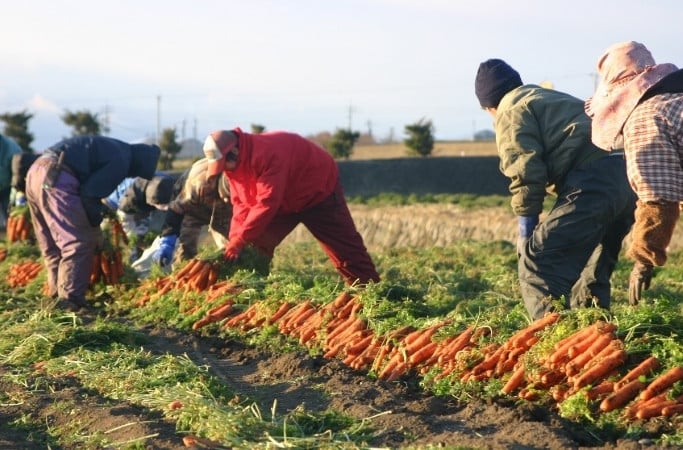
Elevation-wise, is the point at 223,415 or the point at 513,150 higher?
the point at 513,150

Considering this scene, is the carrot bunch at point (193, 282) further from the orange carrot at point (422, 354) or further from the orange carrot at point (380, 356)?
the orange carrot at point (422, 354)

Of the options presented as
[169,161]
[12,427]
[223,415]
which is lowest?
[169,161]

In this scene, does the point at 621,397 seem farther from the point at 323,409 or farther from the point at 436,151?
the point at 436,151

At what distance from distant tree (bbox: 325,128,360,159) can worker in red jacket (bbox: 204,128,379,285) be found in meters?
22.3

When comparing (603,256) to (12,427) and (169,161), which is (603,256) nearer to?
(12,427)

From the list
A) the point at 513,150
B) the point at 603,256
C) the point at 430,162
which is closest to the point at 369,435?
the point at 513,150

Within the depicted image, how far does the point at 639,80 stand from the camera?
5801 mm

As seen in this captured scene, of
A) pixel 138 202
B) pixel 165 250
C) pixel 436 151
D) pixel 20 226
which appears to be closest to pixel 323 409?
pixel 165 250

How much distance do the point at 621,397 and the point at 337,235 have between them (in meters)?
5.27

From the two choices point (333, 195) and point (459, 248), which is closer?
point (333, 195)

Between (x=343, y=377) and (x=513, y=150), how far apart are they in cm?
203

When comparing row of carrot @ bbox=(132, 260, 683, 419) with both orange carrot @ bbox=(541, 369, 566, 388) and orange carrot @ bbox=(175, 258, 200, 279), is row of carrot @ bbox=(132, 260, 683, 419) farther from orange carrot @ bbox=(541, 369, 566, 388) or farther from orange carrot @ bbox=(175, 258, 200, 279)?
orange carrot @ bbox=(175, 258, 200, 279)

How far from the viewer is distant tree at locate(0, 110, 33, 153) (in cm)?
3133

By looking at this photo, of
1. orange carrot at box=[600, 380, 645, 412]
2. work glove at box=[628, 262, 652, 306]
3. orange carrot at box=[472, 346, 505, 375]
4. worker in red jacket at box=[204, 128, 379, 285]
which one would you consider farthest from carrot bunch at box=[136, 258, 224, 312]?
orange carrot at box=[600, 380, 645, 412]
